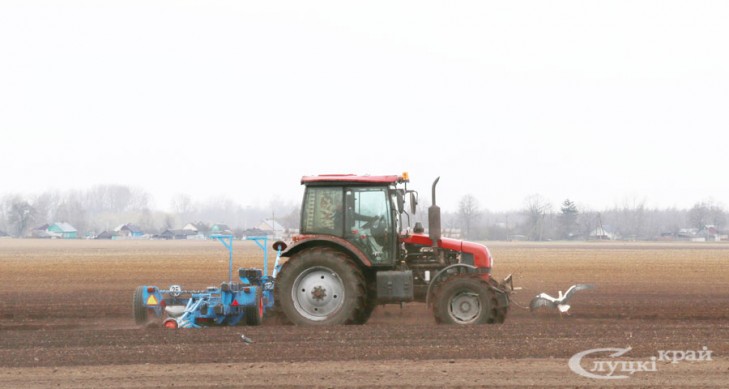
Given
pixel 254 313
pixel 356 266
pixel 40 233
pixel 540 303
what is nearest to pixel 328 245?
pixel 356 266

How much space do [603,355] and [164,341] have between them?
18.4ft

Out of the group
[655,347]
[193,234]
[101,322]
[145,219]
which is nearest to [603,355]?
[655,347]

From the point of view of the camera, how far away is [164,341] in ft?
37.2

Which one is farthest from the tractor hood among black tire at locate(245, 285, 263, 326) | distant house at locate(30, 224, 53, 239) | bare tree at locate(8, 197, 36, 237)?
bare tree at locate(8, 197, 36, 237)

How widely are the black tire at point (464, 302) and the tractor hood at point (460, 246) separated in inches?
28.1

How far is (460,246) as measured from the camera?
13.6 m

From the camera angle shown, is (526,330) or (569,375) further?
(526,330)

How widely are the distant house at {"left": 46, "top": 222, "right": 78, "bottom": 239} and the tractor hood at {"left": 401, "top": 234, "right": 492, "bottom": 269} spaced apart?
475ft

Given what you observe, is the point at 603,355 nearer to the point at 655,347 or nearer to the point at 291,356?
the point at 655,347

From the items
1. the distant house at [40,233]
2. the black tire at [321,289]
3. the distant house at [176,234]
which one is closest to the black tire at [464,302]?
the black tire at [321,289]

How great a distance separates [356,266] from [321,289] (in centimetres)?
63

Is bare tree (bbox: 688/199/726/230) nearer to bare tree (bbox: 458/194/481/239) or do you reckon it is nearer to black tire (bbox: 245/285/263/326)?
bare tree (bbox: 458/194/481/239)

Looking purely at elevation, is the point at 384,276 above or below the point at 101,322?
above

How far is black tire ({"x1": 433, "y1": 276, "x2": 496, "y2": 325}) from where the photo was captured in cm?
1279
